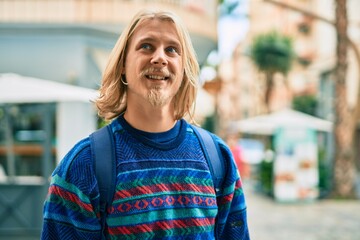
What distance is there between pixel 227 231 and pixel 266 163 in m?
18.9

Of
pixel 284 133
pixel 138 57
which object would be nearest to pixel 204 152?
pixel 138 57

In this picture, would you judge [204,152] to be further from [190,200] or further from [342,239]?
[342,239]

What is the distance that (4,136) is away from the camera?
39.0 feet

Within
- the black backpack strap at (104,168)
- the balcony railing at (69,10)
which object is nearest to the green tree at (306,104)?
the balcony railing at (69,10)

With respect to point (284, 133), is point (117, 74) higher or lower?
higher

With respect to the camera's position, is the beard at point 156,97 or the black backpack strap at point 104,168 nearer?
the black backpack strap at point 104,168

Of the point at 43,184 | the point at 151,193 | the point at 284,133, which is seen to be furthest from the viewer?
the point at 284,133

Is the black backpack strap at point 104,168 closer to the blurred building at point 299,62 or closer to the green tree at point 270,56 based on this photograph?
the blurred building at point 299,62

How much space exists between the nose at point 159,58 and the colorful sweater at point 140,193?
0.68 feet

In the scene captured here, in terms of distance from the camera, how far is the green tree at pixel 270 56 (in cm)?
3825

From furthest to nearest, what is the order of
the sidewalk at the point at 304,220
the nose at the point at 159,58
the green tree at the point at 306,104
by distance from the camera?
the green tree at the point at 306,104 → the sidewalk at the point at 304,220 → the nose at the point at 159,58

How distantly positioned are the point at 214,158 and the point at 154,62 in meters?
0.34

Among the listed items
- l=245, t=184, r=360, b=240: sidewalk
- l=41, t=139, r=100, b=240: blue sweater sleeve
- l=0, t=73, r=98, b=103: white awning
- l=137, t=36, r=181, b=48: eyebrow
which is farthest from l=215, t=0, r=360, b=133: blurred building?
l=41, t=139, r=100, b=240: blue sweater sleeve

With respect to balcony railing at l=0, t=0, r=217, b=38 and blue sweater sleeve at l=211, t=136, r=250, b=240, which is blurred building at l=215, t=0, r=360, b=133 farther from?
blue sweater sleeve at l=211, t=136, r=250, b=240
